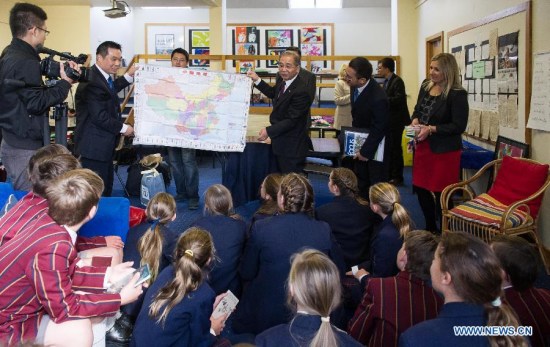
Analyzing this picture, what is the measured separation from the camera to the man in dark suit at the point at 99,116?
407 cm

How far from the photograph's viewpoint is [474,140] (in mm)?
5520

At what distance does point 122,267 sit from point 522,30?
362cm

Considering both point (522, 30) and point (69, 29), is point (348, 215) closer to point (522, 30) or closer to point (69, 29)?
point (522, 30)

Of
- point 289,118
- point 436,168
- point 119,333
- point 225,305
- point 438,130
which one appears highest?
point 289,118

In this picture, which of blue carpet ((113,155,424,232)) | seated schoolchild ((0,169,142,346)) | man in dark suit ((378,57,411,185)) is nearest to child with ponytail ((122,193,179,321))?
seated schoolchild ((0,169,142,346))

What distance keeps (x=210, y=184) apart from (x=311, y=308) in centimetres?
497

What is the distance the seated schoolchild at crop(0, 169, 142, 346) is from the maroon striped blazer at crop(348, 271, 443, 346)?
2.83ft

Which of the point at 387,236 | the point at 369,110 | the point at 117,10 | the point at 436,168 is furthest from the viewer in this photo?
the point at 117,10

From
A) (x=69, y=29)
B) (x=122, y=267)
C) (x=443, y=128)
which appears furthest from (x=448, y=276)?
(x=69, y=29)

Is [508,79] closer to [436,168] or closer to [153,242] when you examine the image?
[436,168]

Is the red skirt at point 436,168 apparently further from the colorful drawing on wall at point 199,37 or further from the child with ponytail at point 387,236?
the colorful drawing on wall at point 199,37

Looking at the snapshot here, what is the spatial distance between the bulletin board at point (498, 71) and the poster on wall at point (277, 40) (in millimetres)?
6410

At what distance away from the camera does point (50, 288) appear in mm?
1706

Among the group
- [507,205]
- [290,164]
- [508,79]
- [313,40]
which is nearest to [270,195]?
[290,164]
